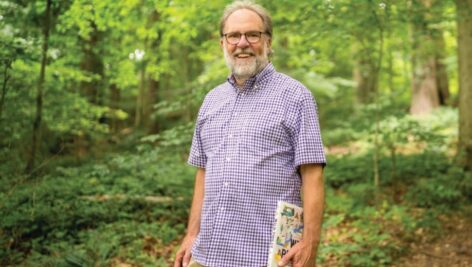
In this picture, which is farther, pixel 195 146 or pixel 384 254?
pixel 384 254

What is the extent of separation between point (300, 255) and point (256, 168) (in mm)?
476

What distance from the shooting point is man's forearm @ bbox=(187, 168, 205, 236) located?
2.89 m

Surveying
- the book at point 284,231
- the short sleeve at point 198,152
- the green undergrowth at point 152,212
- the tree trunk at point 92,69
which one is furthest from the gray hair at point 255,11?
the tree trunk at point 92,69

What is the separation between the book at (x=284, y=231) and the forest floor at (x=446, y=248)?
372cm

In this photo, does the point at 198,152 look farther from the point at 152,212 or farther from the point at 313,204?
the point at 152,212

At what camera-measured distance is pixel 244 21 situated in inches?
105

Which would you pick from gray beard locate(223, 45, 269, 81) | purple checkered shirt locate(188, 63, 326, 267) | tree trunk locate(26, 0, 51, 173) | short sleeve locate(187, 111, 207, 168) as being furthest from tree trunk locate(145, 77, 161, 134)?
purple checkered shirt locate(188, 63, 326, 267)

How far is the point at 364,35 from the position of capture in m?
7.69

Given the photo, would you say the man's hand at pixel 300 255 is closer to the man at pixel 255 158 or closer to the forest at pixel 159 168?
the man at pixel 255 158

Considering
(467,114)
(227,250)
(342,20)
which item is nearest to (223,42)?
(227,250)

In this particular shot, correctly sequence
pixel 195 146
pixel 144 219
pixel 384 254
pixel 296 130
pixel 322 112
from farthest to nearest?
pixel 322 112 < pixel 144 219 < pixel 384 254 < pixel 195 146 < pixel 296 130

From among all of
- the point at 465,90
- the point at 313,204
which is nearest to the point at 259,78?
the point at 313,204

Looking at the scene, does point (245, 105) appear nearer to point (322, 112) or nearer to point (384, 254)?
point (384, 254)

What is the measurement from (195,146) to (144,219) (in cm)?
412
